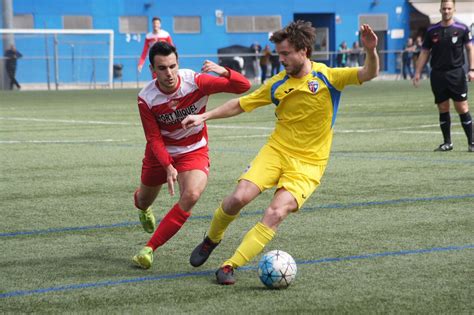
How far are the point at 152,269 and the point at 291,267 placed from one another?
104 cm

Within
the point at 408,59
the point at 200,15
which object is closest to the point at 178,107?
the point at 408,59

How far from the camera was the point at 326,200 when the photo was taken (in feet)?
29.9

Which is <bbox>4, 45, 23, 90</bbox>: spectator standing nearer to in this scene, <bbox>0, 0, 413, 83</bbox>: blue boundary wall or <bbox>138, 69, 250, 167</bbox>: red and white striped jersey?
<bbox>0, 0, 413, 83</bbox>: blue boundary wall

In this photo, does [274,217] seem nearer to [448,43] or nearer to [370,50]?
[370,50]

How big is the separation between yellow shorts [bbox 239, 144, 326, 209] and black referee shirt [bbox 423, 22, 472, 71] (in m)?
7.41

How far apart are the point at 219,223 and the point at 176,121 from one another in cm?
106

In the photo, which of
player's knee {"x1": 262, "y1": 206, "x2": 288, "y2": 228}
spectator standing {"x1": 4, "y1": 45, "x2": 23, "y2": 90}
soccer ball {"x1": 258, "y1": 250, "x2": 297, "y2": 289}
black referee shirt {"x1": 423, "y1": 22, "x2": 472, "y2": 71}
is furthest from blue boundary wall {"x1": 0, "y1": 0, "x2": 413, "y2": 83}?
soccer ball {"x1": 258, "y1": 250, "x2": 297, "y2": 289}

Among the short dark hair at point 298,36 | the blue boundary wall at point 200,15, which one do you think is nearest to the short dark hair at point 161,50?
the short dark hair at point 298,36

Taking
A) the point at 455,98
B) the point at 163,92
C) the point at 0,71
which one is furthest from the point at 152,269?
the point at 0,71

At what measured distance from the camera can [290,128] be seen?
6.52m

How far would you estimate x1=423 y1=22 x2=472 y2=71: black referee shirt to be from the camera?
1331cm

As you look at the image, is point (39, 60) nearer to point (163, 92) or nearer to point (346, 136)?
point (346, 136)

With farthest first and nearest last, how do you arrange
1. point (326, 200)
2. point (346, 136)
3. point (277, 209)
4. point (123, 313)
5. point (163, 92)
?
point (346, 136), point (326, 200), point (163, 92), point (277, 209), point (123, 313)

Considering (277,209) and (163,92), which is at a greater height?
(163,92)
